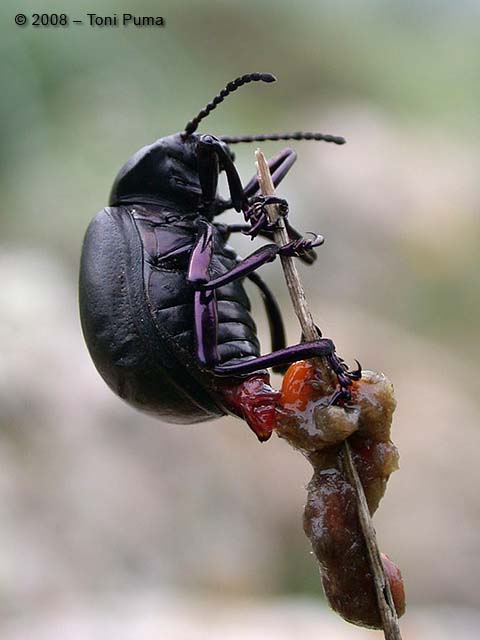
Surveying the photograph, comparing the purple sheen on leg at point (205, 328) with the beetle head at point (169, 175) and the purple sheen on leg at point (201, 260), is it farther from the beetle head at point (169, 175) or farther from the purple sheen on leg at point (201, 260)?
the beetle head at point (169, 175)

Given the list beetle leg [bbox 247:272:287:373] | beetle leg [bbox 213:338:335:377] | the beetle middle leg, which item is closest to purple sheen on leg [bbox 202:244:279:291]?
the beetle middle leg

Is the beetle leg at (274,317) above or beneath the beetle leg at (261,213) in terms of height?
beneath

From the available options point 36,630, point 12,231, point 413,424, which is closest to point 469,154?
point 413,424

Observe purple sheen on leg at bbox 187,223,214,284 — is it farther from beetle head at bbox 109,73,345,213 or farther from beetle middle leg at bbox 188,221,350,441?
beetle head at bbox 109,73,345,213

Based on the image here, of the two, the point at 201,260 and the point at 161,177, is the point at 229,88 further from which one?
the point at 201,260

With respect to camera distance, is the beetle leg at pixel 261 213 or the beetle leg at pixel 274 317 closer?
the beetle leg at pixel 261 213

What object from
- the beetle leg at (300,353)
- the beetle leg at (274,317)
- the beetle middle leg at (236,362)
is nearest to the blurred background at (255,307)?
the beetle leg at (274,317)

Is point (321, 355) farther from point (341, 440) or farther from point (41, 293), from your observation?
point (41, 293)
